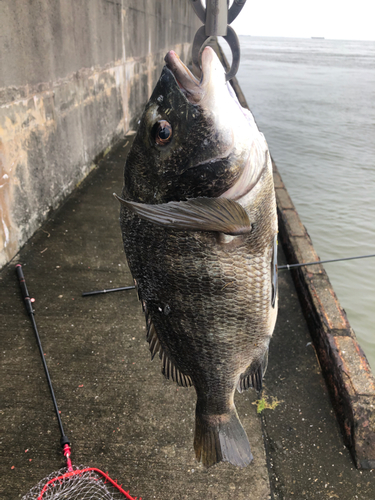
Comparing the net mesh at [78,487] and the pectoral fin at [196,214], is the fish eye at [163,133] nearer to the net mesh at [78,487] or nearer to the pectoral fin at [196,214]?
the pectoral fin at [196,214]

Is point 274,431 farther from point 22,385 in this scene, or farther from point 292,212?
point 292,212

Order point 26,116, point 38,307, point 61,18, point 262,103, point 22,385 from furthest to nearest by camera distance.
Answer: point 262,103
point 61,18
point 26,116
point 38,307
point 22,385

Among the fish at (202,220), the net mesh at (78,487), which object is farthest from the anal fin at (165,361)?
the net mesh at (78,487)

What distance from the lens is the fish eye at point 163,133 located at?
130cm

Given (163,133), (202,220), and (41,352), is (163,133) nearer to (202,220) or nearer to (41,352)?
(202,220)

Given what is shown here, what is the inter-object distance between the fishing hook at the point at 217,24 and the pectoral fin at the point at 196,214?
52 centimetres

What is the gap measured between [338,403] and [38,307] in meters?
2.73

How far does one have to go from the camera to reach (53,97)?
4645mm

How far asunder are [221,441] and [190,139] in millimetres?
1327

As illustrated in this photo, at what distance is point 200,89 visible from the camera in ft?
4.18

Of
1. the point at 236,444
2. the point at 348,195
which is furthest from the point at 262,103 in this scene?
the point at 236,444

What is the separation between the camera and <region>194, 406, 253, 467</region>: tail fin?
160 centimetres

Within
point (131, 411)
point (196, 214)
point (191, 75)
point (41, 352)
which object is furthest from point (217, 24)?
point (41, 352)

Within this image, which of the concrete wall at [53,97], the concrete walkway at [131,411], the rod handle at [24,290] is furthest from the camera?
the concrete wall at [53,97]
